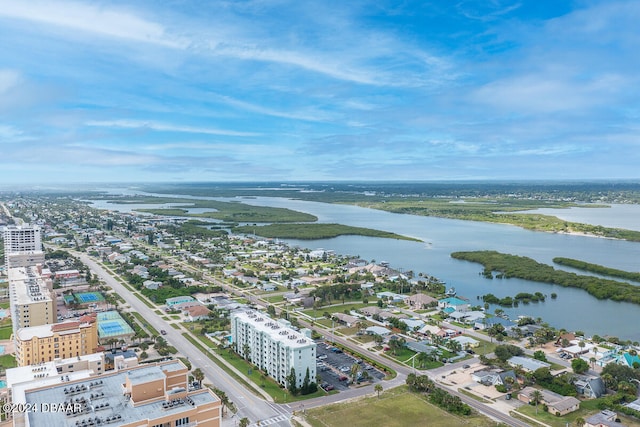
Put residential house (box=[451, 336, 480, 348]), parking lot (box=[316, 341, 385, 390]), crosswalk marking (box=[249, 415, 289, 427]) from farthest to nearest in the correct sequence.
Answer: residential house (box=[451, 336, 480, 348]) → parking lot (box=[316, 341, 385, 390]) → crosswalk marking (box=[249, 415, 289, 427])

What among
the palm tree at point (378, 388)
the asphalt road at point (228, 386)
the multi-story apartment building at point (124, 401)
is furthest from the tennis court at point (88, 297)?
the palm tree at point (378, 388)

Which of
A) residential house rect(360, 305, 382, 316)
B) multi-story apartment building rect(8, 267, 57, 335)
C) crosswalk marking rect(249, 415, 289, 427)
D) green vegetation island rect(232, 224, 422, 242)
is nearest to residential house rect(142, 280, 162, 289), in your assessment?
multi-story apartment building rect(8, 267, 57, 335)

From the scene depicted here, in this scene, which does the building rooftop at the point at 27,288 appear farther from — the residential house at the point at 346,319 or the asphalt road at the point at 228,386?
the residential house at the point at 346,319

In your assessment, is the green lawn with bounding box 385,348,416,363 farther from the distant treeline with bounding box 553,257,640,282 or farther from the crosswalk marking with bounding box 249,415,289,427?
the distant treeline with bounding box 553,257,640,282

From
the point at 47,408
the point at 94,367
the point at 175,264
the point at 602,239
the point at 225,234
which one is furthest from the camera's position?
the point at 225,234

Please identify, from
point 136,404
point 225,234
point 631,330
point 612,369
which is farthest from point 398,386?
point 225,234

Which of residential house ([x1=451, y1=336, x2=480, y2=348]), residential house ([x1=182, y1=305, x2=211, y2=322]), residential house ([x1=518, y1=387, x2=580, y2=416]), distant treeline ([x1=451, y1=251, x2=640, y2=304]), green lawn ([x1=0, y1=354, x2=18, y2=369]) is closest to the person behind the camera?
residential house ([x1=518, y1=387, x2=580, y2=416])

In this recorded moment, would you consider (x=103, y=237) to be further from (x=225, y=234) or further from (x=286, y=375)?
(x=286, y=375)
